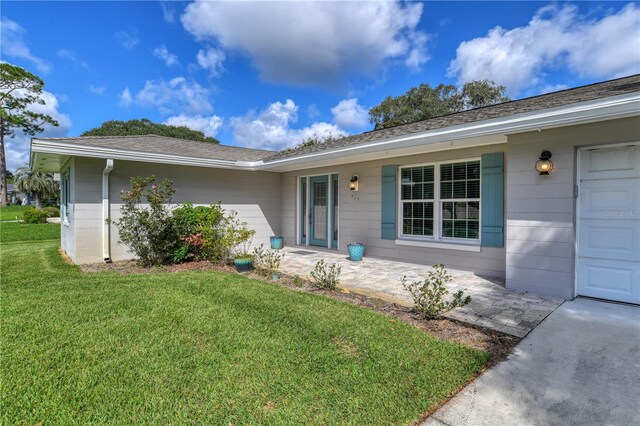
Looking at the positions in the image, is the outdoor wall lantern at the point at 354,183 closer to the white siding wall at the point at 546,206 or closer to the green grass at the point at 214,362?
the white siding wall at the point at 546,206

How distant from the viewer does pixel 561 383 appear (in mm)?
2385

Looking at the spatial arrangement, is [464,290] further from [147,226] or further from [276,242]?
[147,226]

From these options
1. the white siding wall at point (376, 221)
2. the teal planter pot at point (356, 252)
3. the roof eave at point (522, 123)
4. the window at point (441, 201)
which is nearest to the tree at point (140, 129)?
the white siding wall at point (376, 221)

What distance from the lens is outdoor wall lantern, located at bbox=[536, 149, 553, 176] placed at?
4531 mm

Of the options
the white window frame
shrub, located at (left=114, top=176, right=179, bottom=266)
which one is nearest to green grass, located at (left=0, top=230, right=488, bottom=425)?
shrub, located at (left=114, top=176, right=179, bottom=266)

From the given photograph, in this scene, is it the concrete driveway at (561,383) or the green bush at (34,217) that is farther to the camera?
the green bush at (34,217)

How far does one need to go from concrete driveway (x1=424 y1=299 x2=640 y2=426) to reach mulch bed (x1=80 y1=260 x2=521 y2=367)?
0.15 metres

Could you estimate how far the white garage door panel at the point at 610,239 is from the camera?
4129mm

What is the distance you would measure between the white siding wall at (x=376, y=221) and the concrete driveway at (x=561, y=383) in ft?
8.62

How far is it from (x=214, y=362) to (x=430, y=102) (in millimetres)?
26870

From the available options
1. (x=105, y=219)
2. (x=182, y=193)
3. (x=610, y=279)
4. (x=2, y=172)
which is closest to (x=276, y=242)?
(x=182, y=193)

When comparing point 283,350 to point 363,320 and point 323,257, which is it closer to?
point 363,320

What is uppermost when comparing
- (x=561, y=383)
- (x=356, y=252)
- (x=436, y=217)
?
(x=436, y=217)

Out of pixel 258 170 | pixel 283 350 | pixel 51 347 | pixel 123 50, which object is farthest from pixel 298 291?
pixel 123 50
